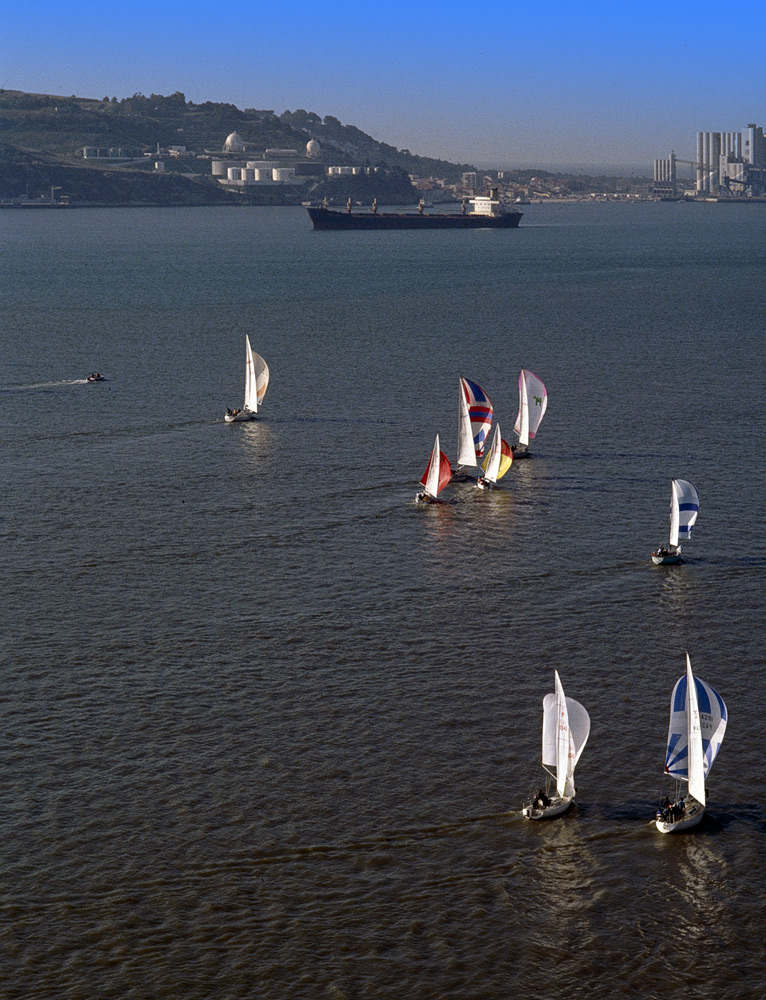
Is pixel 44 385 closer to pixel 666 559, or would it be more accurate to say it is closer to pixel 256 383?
pixel 256 383

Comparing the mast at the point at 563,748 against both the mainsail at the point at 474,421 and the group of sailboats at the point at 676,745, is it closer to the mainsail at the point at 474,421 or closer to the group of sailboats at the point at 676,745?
the group of sailboats at the point at 676,745

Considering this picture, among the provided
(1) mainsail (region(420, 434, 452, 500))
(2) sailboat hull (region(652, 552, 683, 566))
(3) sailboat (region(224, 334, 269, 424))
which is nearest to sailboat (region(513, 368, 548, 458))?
(1) mainsail (region(420, 434, 452, 500))

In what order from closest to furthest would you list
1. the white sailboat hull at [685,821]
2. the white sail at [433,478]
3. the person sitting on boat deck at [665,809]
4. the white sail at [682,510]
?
the white sailboat hull at [685,821] → the person sitting on boat deck at [665,809] → the white sail at [682,510] → the white sail at [433,478]

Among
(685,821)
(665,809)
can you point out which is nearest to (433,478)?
(665,809)

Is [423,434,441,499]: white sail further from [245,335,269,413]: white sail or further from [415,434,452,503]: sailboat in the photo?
[245,335,269,413]: white sail

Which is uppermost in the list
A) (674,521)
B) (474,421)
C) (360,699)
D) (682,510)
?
(474,421)

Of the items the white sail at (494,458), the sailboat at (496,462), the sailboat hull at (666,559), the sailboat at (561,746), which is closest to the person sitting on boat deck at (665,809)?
the sailboat at (561,746)

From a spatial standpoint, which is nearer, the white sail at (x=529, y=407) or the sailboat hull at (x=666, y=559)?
the sailboat hull at (x=666, y=559)
